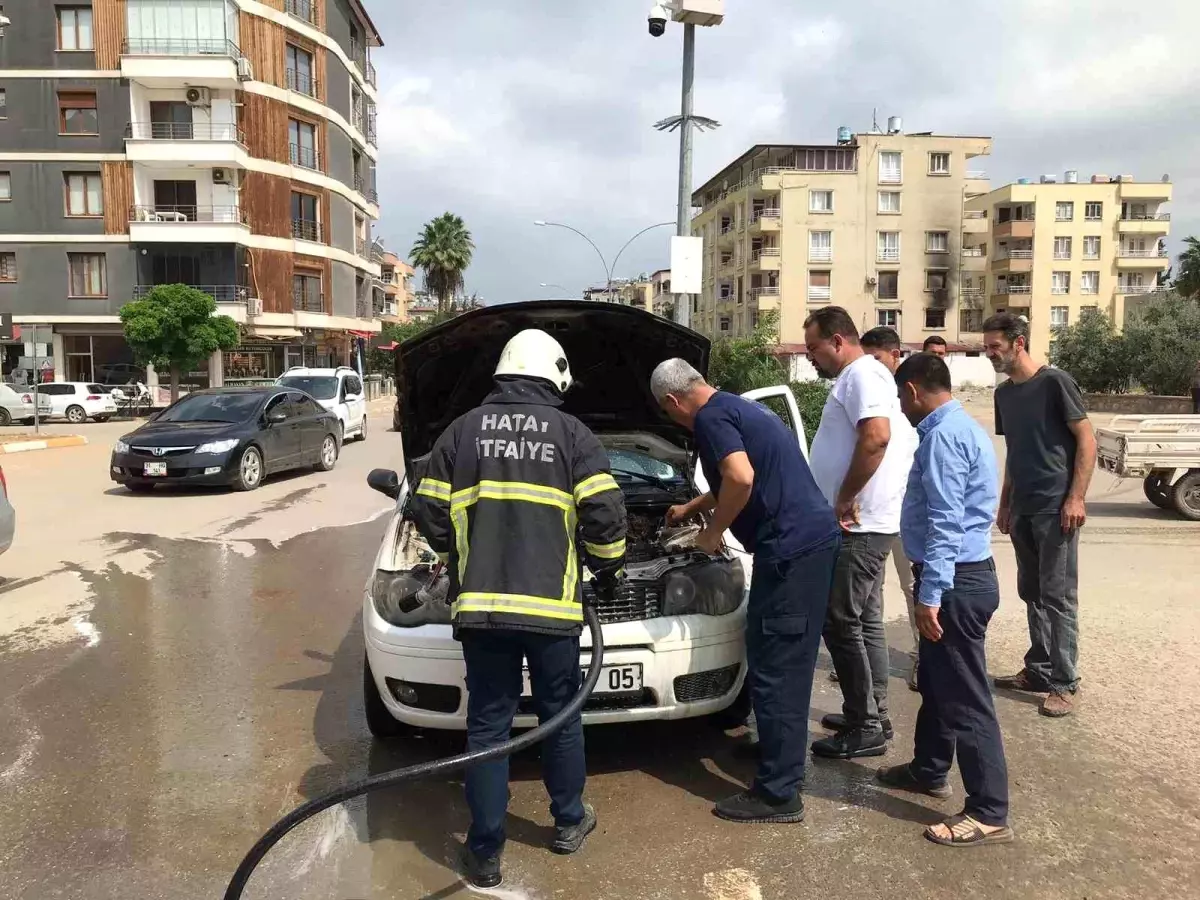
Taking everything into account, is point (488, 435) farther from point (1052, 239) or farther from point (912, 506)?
point (1052, 239)

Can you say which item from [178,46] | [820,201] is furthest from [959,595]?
[820,201]

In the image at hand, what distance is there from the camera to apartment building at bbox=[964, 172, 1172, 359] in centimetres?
6303

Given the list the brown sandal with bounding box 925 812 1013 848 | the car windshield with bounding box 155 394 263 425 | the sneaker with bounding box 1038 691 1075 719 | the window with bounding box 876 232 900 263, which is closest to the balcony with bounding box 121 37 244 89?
the car windshield with bounding box 155 394 263 425

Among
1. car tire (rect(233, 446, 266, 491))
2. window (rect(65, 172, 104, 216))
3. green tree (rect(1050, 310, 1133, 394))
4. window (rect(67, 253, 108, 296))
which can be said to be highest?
window (rect(65, 172, 104, 216))

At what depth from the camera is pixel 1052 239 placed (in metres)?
63.5

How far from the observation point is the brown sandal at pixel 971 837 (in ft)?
10.7

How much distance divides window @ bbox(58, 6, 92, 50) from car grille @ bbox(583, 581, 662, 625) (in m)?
43.3

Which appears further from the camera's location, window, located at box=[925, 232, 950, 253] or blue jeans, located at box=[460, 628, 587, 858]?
window, located at box=[925, 232, 950, 253]

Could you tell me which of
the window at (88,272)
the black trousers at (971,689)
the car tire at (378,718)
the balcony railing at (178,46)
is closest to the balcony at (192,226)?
the window at (88,272)

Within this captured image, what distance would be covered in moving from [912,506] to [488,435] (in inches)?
70.7

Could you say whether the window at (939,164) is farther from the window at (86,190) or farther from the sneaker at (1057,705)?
the sneaker at (1057,705)

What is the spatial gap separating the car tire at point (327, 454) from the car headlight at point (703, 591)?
12495 mm

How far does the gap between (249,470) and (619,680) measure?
10.6 meters

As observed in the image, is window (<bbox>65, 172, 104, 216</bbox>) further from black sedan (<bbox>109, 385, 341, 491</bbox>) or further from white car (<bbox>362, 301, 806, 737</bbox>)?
white car (<bbox>362, 301, 806, 737</bbox>)
